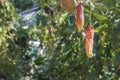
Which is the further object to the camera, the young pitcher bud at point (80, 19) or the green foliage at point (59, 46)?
the green foliage at point (59, 46)

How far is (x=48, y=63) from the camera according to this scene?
2824 mm

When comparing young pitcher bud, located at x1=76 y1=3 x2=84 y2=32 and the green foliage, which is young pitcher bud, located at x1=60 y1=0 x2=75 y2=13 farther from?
the green foliage

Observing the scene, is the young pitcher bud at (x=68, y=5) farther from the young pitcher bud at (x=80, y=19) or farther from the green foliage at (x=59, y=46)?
the green foliage at (x=59, y=46)

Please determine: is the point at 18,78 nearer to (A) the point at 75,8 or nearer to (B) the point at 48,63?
(B) the point at 48,63

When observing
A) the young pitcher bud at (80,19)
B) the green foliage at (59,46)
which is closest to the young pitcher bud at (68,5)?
the young pitcher bud at (80,19)

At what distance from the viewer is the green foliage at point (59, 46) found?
172 cm

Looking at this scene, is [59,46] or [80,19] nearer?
[80,19]

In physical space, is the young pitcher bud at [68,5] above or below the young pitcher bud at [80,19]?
above

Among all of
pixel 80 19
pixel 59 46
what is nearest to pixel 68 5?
pixel 80 19

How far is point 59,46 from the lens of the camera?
2.37 meters

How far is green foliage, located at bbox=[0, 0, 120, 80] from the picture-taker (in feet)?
5.65

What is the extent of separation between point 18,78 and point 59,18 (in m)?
0.72

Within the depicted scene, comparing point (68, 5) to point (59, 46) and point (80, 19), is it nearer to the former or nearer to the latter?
point (80, 19)

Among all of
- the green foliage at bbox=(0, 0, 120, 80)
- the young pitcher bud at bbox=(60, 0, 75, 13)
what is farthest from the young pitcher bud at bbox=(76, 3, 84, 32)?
the green foliage at bbox=(0, 0, 120, 80)
